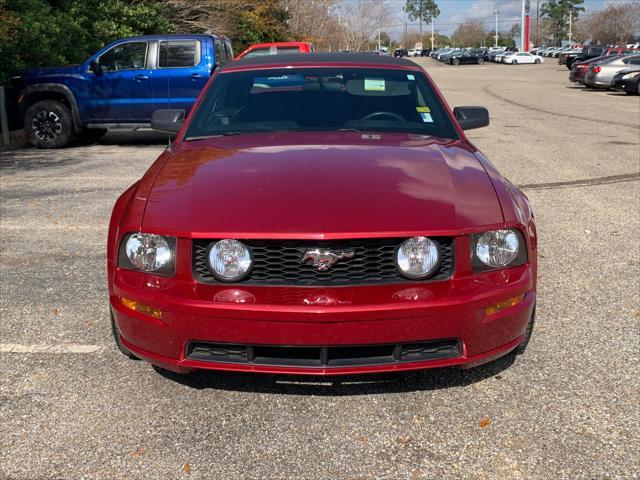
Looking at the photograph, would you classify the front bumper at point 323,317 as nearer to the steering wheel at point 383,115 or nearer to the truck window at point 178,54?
the steering wheel at point 383,115

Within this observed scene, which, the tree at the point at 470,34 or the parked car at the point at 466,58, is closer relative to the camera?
the parked car at the point at 466,58

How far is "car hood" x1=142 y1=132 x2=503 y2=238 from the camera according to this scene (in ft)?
10.0

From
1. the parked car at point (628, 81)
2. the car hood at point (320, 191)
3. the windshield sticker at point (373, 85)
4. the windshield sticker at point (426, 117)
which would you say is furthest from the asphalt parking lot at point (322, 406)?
the parked car at point (628, 81)

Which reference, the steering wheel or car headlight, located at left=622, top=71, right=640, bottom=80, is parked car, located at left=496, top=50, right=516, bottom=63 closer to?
car headlight, located at left=622, top=71, right=640, bottom=80

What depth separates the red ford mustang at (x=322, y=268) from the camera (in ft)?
9.85

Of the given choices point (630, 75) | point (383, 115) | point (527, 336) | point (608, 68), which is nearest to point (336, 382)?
point (527, 336)

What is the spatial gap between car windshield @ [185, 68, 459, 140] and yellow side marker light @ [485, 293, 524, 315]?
1.45 m

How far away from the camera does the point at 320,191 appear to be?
10.7 ft

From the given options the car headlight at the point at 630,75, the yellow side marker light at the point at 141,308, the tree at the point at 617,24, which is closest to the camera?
the yellow side marker light at the point at 141,308

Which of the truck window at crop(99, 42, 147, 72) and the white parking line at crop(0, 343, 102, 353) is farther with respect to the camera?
the truck window at crop(99, 42, 147, 72)

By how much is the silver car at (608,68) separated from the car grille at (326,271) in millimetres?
28092

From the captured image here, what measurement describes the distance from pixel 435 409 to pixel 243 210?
1229 mm

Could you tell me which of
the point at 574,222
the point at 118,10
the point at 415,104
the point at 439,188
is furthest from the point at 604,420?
the point at 118,10

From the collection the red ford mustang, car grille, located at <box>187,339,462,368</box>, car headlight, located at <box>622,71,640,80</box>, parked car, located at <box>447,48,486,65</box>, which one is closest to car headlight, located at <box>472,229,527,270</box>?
the red ford mustang
